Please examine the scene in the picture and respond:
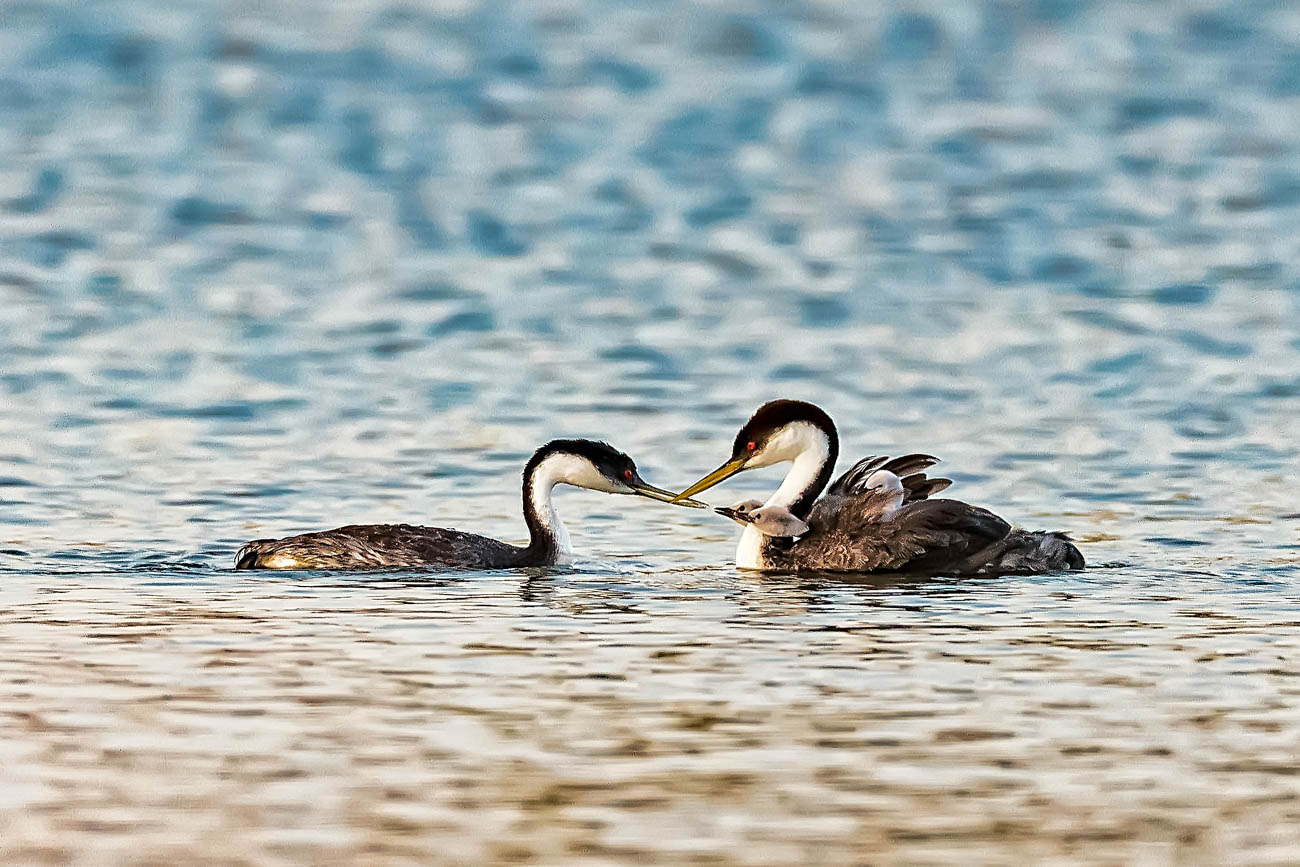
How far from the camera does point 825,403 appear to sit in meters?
20.0

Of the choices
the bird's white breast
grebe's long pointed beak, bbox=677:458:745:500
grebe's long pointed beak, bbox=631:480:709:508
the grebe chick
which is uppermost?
grebe's long pointed beak, bbox=677:458:745:500

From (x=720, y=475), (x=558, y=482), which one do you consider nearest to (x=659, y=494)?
(x=720, y=475)

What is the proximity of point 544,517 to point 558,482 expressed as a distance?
0.62 m

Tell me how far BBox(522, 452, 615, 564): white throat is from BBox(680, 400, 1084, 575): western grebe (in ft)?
2.03

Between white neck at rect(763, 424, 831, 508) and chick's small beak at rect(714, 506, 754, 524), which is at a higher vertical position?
white neck at rect(763, 424, 831, 508)

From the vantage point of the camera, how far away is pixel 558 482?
51.2ft

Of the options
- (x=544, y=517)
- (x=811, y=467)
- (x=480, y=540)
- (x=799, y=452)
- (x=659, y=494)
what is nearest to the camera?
(x=480, y=540)

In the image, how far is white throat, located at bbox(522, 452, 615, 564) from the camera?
1495 centimetres

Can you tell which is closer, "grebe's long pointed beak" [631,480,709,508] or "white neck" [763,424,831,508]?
"white neck" [763,424,831,508]

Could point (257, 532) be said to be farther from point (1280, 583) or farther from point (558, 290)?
point (558, 290)

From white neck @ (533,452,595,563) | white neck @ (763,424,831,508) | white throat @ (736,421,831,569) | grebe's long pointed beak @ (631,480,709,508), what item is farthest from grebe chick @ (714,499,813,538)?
white neck @ (533,452,595,563)

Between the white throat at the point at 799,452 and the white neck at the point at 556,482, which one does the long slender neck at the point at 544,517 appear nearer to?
the white neck at the point at 556,482

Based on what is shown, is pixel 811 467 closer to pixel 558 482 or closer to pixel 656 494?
pixel 656 494

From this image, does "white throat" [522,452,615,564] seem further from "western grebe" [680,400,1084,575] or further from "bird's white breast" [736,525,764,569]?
"bird's white breast" [736,525,764,569]
